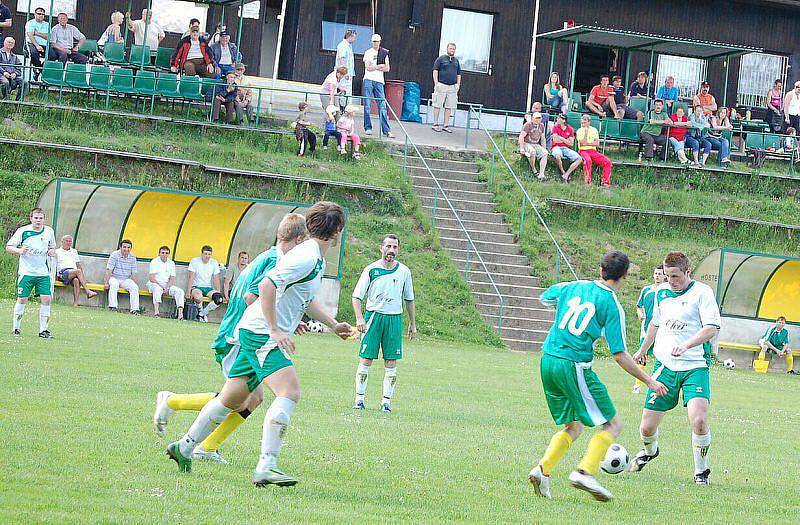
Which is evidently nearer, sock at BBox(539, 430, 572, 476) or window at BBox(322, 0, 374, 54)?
sock at BBox(539, 430, 572, 476)

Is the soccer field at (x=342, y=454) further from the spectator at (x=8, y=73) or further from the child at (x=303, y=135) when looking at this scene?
the spectator at (x=8, y=73)

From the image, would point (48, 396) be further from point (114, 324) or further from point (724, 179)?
point (724, 179)

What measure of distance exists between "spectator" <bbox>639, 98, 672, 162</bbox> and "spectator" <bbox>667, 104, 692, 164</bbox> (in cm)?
22

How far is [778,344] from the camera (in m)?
25.9

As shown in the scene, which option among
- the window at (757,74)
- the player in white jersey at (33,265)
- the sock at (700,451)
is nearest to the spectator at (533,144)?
the window at (757,74)

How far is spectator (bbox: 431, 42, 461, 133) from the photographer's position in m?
31.8

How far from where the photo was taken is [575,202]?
28906 millimetres

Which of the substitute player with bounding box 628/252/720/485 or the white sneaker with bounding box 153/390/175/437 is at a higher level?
the substitute player with bounding box 628/252/720/485

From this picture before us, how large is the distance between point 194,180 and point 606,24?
17.3 metres

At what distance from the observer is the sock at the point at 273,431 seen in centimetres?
729

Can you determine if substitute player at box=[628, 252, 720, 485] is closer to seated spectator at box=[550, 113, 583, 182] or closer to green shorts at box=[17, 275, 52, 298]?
green shorts at box=[17, 275, 52, 298]

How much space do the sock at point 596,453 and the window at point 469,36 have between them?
2962 cm

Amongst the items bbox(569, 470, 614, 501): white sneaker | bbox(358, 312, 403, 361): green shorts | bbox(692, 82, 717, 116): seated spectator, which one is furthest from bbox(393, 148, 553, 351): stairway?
bbox(569, 470, 614, 501): white sneaker

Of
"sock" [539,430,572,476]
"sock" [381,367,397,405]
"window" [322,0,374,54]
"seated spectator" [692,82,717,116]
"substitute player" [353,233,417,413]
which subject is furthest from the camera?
"window" [322,0,374,54]
